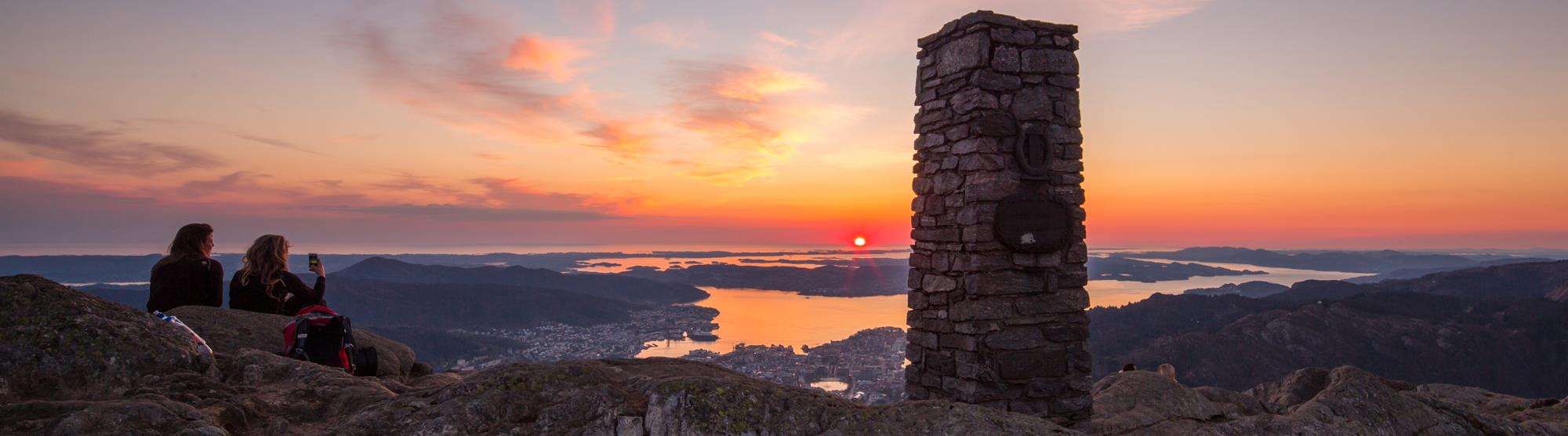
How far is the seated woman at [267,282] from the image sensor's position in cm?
645

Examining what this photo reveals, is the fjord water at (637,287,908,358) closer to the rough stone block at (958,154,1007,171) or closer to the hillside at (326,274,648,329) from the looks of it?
the hillside at (326,274,648,329)

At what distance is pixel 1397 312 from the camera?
142 ft

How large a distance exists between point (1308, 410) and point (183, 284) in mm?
10157

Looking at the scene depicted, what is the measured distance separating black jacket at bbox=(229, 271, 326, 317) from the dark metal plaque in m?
6.79

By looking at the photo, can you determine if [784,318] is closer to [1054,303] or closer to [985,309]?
[1054,303]

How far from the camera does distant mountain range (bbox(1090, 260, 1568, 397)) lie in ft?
115

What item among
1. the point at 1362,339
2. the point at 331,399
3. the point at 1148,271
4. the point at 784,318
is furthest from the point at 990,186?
the point at 1148,271

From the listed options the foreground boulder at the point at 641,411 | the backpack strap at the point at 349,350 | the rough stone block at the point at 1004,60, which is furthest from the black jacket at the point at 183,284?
the rough stone block at the point at 1004,60

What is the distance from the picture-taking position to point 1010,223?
691cm

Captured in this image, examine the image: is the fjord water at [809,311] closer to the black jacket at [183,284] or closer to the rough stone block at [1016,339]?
the rough stone block at [1016,339]

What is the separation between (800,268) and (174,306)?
299ft

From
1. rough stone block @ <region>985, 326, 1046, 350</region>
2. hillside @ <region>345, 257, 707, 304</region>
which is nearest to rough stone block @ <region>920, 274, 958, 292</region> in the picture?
rough stone block @ <region>985, 326, 1046, 350</region>

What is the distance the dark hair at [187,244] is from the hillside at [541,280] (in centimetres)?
6981

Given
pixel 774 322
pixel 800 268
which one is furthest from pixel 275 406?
pixel 800 268
